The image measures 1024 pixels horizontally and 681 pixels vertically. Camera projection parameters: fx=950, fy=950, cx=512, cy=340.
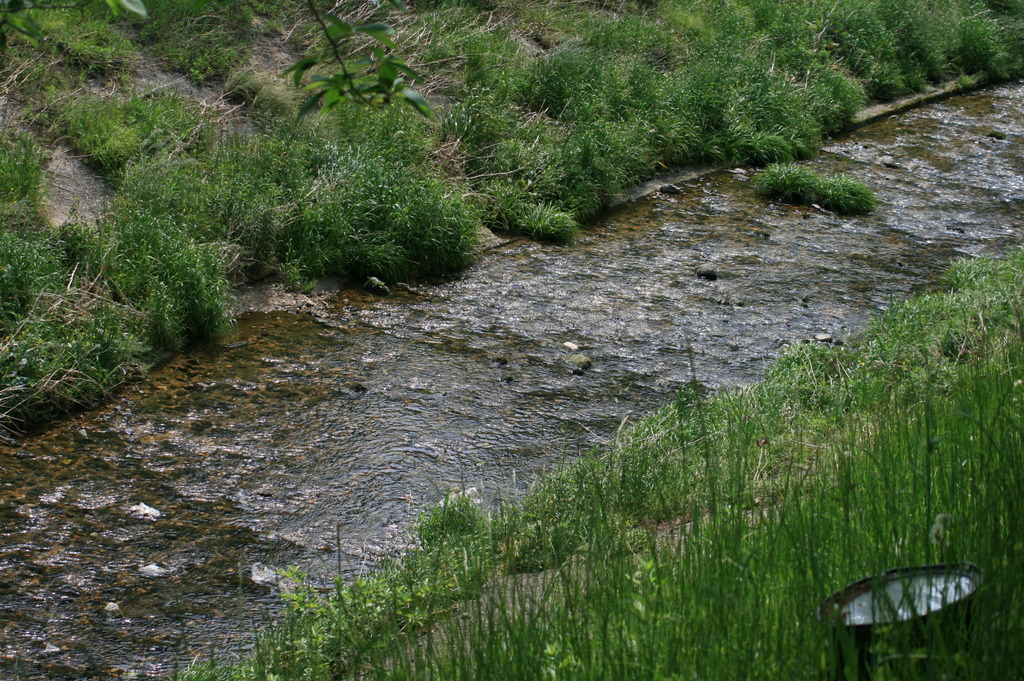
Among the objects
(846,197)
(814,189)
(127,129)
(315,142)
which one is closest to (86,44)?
(127,129)

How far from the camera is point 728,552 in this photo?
2904 millimetres

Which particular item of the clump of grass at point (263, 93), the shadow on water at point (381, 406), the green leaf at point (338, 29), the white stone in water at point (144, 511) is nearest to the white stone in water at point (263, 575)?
the shadow on water at point (381, 406)

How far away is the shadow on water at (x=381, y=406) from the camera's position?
4.96 meters

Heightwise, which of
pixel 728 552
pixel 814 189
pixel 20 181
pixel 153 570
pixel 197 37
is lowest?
pixel 153 570

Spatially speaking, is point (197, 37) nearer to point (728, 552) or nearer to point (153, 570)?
point (153, 570)

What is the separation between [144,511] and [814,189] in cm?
937

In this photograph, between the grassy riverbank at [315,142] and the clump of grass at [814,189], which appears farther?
the clump of grass at [814,189]

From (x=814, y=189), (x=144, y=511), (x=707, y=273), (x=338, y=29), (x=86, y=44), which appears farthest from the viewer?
(x=814, y=189)

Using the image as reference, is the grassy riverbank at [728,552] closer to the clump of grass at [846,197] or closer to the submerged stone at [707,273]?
the submerged stone at [707,273]

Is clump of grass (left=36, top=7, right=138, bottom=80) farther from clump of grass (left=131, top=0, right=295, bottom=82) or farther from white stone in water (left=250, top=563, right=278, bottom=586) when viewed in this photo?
white stone in water (left=250, top=563, right=278, bottom=586)

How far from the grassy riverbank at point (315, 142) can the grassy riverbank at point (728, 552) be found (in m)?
3.75

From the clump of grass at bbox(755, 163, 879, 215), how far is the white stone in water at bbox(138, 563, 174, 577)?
947cm

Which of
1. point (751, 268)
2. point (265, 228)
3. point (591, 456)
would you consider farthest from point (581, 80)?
point (591, 456)

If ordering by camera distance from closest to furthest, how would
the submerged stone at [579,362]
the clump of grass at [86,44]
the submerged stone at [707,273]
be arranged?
the submerged stone at [579,362]
the submerged stone at [707,273]
the clump of grass at [86,44]
